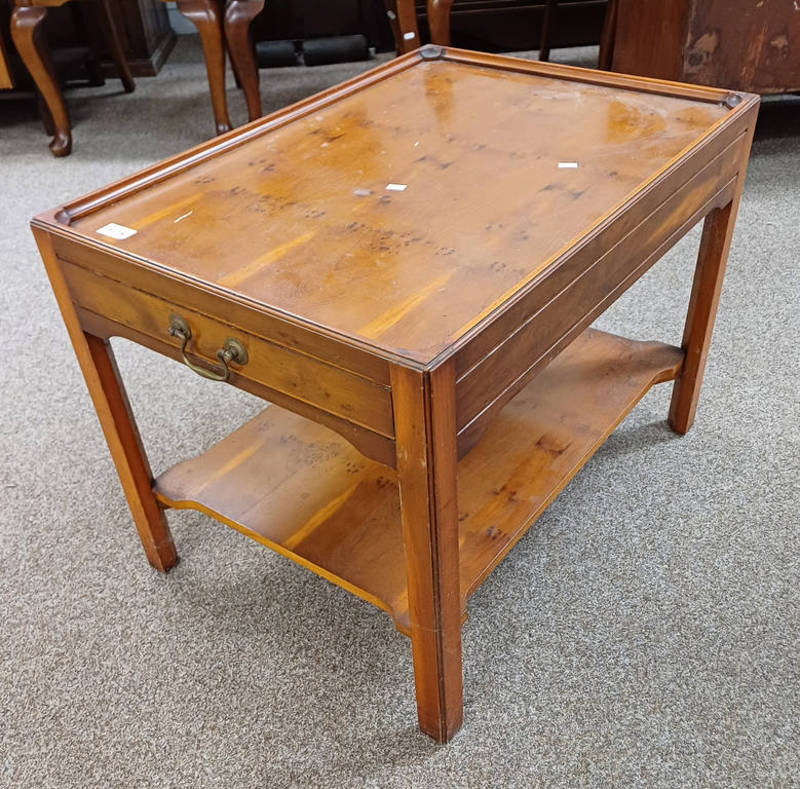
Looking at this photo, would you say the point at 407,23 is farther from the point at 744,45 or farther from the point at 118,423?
the point at 118,423

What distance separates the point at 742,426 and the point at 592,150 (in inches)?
26.0

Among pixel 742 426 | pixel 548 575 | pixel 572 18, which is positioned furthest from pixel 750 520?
pixel 572 18

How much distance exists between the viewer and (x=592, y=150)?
46.1 inches

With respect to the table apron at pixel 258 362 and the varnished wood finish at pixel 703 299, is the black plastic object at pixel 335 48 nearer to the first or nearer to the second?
the varnished wood finish at pixel 703 299

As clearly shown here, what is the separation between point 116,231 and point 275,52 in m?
2.55

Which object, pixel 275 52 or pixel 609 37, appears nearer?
pixel 609 37

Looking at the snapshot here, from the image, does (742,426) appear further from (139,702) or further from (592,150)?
(139,702)

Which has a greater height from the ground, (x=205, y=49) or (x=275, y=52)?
(x=205, y=49)

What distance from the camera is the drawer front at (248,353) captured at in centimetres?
83

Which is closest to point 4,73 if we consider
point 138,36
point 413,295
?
point 138,36

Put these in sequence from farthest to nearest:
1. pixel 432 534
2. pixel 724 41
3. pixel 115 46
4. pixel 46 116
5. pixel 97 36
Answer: pixel 97 36
pixel 115 46
pixel 46 116
pixel 724 41
pixel 432 534

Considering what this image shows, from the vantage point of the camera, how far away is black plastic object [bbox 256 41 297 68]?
330 centimetres

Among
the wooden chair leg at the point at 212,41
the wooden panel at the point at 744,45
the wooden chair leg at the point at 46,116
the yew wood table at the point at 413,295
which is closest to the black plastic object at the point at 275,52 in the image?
the wooden chair leg at the point at 212,41

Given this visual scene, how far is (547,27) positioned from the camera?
298 centimetres
